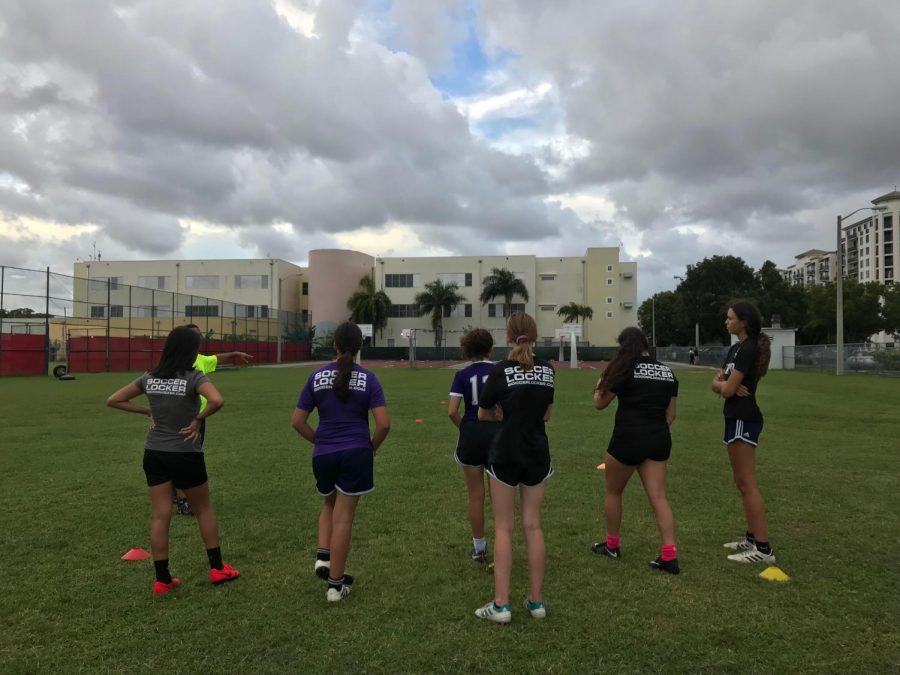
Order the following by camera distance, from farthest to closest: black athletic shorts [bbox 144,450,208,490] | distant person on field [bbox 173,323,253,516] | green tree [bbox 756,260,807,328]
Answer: green tree [bbox 756,260,807,328]
distant person on field [bbox 173,323,253,516]
black athletic shorts [bbox 144,450,208,490]

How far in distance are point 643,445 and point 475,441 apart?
1.24 metres

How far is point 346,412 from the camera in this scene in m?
3.84

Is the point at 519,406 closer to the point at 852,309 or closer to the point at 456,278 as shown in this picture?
the point at 456,278

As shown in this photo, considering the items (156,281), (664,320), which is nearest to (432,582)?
(156,281)

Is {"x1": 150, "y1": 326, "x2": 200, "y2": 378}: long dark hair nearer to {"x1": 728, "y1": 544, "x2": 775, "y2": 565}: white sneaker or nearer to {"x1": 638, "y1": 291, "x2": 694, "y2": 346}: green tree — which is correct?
{"x1": 728, "y1": 544, "x2": 775, "y2": 565}: white sneaker

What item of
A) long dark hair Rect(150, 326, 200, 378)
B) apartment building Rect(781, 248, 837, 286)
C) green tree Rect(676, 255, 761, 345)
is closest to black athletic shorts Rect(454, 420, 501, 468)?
long dark hair Rect(150, 326, 200, 378)

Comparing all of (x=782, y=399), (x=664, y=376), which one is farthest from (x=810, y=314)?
(x=664, y=376)

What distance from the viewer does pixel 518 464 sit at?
354cm

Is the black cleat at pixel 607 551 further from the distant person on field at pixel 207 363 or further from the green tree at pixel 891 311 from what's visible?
the green tree at pixel 891 311

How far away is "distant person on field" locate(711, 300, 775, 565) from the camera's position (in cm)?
443

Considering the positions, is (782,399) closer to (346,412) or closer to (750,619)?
(750,619)

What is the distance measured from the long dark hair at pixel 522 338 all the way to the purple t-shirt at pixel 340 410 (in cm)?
93

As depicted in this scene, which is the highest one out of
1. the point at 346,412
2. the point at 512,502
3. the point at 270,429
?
the point at 346,412

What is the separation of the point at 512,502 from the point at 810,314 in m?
72.7
